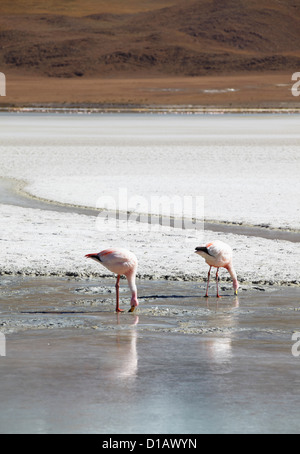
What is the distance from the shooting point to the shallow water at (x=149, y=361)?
5.49 metres

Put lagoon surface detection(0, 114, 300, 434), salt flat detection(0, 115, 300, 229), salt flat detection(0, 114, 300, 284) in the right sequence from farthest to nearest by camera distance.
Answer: salt flat detection(0, 115, 300, 229) < salt flat detection(0, 114, 300, 284) < lagoon surface detection(0, 114, 300, 434)

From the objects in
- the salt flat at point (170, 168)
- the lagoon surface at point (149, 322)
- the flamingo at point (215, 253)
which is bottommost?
the salt flat at point (170, 168)

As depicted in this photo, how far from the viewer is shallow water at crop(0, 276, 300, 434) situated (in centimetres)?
549

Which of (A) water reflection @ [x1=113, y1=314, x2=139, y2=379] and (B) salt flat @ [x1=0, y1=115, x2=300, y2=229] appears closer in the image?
(A) water reflection @ [x1=113, y1=314, x2=139, y2=379]

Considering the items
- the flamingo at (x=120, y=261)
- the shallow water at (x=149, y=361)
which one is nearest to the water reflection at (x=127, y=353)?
the shallow water at (x=149, y=361)

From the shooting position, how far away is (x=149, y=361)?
22.2 ft

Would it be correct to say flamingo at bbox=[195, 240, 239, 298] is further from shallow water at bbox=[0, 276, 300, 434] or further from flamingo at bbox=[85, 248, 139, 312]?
flamingo at bbox=[85, 248, 139, 312]

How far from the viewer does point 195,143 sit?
3644cm

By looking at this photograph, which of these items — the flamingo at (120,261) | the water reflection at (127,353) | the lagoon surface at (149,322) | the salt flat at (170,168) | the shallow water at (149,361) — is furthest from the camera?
the salt flat at (170,168)

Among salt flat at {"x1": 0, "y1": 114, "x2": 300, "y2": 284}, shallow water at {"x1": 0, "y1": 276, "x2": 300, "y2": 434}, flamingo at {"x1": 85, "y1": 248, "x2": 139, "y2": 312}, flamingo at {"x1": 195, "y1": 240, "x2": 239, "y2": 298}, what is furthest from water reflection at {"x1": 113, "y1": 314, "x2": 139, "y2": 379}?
salt flat at {"x1": 0, "y1": 114, "x2": 300, "y2": 284}

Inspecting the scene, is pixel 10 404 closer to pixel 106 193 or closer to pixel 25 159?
pixel 106 193

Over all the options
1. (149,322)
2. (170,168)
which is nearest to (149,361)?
(149,322)

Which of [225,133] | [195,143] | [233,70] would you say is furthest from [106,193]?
[233,70]

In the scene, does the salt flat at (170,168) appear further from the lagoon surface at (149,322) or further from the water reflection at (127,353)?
the water reflection at (127,353)
